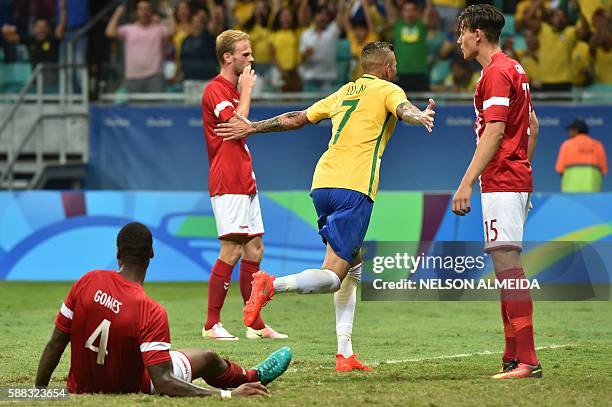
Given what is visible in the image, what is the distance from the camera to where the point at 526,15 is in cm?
1855

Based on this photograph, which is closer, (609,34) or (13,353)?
(13,353)

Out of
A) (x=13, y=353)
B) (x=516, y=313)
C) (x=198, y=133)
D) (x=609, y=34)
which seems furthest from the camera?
(x=198, y=133)

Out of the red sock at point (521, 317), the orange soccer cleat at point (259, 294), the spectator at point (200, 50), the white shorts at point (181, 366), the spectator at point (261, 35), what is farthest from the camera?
the spectator at point (261, 35)

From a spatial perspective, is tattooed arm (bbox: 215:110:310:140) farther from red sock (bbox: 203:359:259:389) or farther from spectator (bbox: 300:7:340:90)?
spectator (bbox: 300:7:340:90)

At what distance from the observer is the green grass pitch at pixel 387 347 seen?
706 centimetres

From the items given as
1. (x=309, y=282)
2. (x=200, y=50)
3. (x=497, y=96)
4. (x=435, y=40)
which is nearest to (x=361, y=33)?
(x=435, y=40)

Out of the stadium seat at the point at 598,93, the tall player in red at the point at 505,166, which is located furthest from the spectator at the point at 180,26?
the tall player in red at the point at 505,166

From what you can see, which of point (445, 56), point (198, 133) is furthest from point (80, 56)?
point (445, 56)

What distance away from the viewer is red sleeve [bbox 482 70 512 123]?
25.4ft

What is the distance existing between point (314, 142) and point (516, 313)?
37.1ft

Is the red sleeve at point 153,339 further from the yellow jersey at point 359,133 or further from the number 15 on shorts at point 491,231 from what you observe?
the number 15 on shorts at point 491,231

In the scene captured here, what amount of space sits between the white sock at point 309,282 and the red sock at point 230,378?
761 mm

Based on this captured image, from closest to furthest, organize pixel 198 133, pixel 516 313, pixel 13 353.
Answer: pixel 516 313 → pixel 13 353 → pixel 198 133

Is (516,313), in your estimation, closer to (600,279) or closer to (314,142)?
(600,279)
